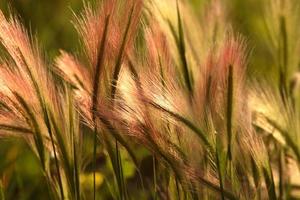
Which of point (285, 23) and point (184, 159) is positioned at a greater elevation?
point (285, 23)

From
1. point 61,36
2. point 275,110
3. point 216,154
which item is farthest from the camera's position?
point 61,36

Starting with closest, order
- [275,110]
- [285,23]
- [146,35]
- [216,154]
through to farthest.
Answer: [216,154] < [146,35] < [275,110] < [285,23]

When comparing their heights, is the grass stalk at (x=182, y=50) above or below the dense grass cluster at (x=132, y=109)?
above

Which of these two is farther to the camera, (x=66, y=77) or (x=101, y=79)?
(x=66, y=77)

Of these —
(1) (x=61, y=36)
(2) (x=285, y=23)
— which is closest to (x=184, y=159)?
(2) (x=285, y=23)

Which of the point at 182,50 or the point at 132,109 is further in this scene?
the point at 182,50

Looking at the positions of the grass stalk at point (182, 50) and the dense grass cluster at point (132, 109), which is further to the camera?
the grass stalk at point (182, 50)

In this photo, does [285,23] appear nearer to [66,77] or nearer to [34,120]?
[66,77]

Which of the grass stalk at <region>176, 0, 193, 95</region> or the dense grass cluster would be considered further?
the grass stalk at <region>176, 0, 193, 95</region>

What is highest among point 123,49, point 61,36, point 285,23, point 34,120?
point 61,36

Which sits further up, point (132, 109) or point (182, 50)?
point (182, 50)

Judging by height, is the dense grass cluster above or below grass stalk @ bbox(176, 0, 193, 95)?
below
